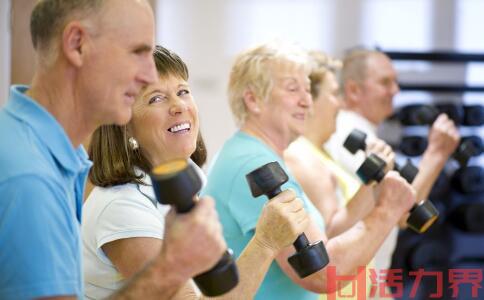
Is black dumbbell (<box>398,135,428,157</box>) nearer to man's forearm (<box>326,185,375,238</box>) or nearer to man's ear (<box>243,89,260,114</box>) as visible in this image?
man's forearm (<box>326,185,375,238</box>)

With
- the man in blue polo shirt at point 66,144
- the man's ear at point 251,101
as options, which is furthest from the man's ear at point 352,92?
the man in blue polo shirt at point 66,144

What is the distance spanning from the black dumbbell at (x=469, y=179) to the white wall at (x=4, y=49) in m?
2.06

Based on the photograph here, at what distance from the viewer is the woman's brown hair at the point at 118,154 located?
1.41 m

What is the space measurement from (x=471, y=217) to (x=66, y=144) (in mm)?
2815

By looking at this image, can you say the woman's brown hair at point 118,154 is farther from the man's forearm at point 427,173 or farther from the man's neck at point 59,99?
the man's forearm at point 427,173

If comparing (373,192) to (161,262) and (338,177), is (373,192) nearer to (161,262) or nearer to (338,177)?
(338,177)

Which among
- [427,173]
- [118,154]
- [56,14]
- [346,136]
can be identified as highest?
[56,14]

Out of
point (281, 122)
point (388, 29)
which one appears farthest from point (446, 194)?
point (281, 122)

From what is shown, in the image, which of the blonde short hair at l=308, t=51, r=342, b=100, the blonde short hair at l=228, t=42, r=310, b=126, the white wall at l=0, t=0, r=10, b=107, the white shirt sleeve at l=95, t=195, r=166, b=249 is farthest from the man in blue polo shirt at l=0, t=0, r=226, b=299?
the white wall at l=0, t=0, r=10, b=107

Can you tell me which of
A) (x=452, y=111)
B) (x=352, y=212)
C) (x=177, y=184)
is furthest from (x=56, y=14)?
(x=452, y=111)

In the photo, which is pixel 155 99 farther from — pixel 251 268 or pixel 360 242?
pixel 360 242

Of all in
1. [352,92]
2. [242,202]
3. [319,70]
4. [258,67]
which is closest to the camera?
[242,202]

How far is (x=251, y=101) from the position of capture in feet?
6.52

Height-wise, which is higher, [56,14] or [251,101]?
[56,14]
